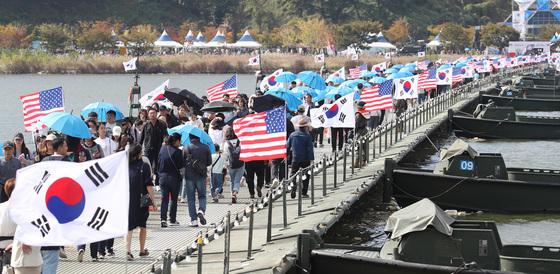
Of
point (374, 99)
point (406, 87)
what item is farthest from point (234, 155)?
point (406, 87)

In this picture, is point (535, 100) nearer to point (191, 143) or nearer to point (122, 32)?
point (191, 143)

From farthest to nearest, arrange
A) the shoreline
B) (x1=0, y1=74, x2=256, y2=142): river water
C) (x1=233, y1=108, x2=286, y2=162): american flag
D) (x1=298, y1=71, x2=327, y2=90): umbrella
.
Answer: the shoreline, (x1=0, y1=74, x2=256, y2=142): river water, (x1=298, y1=71, x2=327, y2=90): umbrella, (x1=233, y1=108, x2=286, y2=162): american flag

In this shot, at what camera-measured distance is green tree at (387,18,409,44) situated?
152 meters

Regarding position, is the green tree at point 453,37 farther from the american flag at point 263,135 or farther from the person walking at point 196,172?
the person walking at point 196,172

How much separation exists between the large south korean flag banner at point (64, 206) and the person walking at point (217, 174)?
460 inches

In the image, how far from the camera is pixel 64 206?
42.5ft

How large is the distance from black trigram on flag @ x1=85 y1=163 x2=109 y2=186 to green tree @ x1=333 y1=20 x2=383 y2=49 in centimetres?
12986

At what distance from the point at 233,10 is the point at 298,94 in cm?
12865

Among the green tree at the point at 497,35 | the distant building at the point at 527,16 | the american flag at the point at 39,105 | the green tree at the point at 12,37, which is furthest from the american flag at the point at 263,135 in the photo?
the distant building at the point at 527,16

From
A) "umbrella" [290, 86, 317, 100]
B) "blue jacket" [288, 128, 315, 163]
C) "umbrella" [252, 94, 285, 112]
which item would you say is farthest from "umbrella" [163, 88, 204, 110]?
"blue jacket" [288, 128, 315, 163]

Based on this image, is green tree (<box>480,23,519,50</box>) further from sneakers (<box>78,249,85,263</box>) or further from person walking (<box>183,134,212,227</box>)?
sneakers (<box>78,249,85,263</box>)

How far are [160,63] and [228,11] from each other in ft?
119

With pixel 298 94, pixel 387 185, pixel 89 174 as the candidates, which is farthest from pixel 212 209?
pixel 298 94

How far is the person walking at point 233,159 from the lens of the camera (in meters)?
24.6
